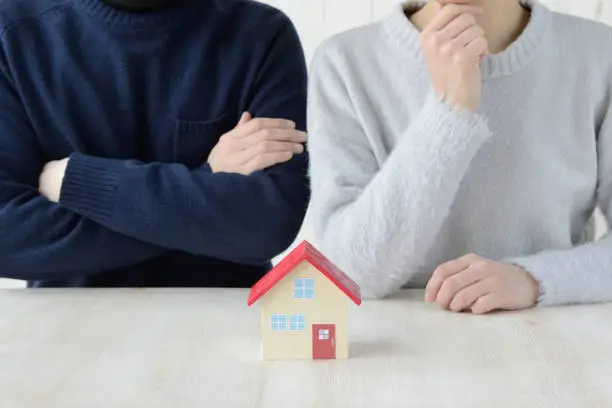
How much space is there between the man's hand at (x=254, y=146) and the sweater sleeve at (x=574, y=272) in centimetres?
34

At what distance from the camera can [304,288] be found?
32.2 inches

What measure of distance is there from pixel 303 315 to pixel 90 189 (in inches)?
17.4

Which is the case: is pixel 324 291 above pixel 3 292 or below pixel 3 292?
above

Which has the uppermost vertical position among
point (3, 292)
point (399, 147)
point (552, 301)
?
point (399, 147)

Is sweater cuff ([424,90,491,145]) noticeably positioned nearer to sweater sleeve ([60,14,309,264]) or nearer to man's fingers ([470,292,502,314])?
man's fingers ([470,292,502,314])

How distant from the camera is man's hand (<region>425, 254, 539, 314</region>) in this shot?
956 millimetres

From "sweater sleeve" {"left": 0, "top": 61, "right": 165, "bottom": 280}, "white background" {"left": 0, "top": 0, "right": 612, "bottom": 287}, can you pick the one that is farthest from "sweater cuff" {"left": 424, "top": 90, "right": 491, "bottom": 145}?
"white background" {"left": 0, "top": 0, "right": 612, "bottom": 287}

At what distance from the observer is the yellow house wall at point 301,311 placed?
82 cm

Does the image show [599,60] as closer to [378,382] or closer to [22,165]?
[378,382]

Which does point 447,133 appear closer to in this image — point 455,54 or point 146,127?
point 455,54

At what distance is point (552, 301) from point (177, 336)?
418 mm

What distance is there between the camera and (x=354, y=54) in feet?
3.67

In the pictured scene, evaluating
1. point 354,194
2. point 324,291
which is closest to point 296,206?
point 354,194

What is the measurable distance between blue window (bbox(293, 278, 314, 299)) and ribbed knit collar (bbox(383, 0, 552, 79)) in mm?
393
